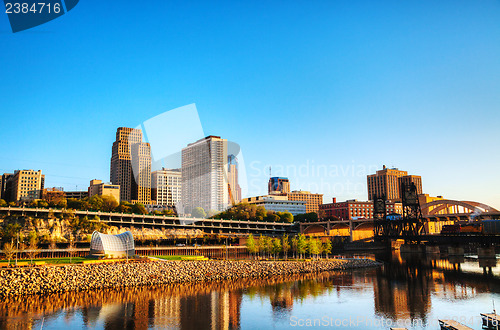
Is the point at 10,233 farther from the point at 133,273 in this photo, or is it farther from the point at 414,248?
the point at 414,248

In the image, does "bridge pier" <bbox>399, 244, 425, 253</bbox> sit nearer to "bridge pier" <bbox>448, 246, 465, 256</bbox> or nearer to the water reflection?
"bridge pier" <bbox>448, 246, 465, 256</bbox>

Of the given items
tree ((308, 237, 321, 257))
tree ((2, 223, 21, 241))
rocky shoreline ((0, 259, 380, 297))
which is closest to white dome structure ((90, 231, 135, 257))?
rocky shoreline ((0, 259, 380, 297))

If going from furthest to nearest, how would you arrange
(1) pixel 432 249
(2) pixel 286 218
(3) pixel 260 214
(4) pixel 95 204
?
1. (2) pixel 286 218
2. (3) pixel 260 214
3. (4) pixel 95 204
4. (1) pixel 432 249

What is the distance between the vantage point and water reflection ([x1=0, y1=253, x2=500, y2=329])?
121 feet

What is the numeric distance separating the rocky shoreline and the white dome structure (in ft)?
24.8

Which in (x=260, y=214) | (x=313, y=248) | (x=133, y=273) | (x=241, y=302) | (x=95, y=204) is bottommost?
(x=241, y=302)

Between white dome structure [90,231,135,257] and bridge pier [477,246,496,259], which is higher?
white dome structure [90,231,135,257]

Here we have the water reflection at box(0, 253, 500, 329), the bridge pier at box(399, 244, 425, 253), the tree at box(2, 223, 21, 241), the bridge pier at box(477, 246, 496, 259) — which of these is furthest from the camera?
the bridge pier at box(399, 244, 425, 253)

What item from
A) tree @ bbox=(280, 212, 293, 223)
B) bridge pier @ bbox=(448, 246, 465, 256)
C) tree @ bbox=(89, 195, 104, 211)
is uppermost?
tree @ bbox=(89, 195, 104, 211)

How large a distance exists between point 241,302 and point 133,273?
19.4 meters

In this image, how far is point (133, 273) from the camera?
5753 cm

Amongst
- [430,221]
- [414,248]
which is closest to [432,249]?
[414,248]

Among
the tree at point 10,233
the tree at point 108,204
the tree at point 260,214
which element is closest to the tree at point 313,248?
the tree at point 10,233

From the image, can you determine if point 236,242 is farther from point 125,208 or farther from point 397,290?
point 397,290
